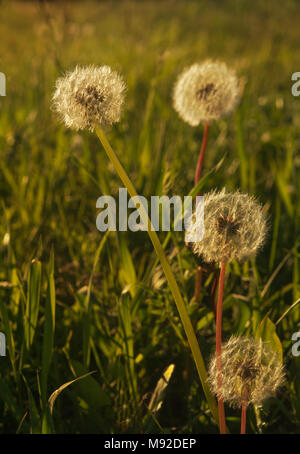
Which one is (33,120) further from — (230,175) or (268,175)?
(268,175)

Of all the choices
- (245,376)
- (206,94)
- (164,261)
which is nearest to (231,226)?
(164,261)

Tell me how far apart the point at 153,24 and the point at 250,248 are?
7407mm

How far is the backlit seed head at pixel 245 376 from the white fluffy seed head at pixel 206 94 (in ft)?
2.25

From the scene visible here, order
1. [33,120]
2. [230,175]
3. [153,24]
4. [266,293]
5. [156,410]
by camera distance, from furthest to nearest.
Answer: [153,24]
[33,120]
[230,175]
[266,293]
[156,410]

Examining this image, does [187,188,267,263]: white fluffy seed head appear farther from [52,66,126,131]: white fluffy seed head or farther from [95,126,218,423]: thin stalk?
[52,66,126,131]: white fluffy seed head

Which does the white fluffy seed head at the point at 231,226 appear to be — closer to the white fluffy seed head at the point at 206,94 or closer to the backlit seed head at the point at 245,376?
the backlit seed head at the point at 245,376

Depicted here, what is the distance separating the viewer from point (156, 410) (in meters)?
1.02

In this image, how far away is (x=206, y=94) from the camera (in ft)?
4.14

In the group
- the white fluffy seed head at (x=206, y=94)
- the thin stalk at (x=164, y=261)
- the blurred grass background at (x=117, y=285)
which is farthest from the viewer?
the white fluffy seed head at (x=206, y=94)

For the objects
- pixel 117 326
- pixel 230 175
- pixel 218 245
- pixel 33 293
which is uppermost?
pixel 230 175

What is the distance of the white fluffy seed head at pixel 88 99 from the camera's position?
0.76 meters

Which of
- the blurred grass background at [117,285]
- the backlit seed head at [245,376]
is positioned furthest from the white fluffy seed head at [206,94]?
the backlit seed head at [245,376]

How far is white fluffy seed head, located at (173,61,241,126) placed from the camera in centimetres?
125
